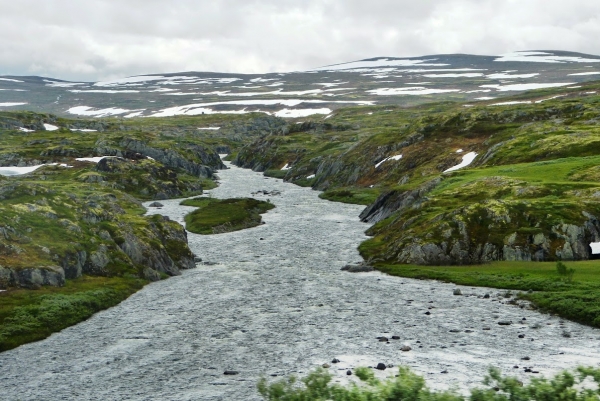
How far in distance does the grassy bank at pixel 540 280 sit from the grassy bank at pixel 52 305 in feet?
105

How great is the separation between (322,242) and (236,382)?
166ft

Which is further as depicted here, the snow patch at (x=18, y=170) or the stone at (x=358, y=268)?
the snow patch at (x=18, y=170)

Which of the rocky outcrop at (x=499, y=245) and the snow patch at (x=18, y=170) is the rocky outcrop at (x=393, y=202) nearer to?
→ the rocky outcrop at (x=499, y=245)

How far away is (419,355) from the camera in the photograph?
1470 inches

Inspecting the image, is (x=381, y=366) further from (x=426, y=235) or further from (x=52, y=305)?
(x=426, y=235)

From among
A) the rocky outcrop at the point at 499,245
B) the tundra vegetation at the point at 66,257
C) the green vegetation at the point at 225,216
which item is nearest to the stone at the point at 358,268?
the rocky outcrop at the point at 499,245

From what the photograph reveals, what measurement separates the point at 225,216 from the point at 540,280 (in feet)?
215

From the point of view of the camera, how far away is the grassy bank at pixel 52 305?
45.4m

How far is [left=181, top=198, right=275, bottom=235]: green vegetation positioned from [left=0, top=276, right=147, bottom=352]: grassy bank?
39258mm

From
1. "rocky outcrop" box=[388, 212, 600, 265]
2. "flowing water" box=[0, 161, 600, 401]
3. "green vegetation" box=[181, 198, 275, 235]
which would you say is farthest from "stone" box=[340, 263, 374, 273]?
"green vegetation" box=[181, 198, 275, 235]

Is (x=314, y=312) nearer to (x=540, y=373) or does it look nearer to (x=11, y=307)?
(x=540, y=373)

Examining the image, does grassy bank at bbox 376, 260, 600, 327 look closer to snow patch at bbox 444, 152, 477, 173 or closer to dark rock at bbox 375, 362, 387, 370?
dark rock at bbox 375, 362, 387, 370

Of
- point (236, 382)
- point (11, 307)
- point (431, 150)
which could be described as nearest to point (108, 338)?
point (11, 307)

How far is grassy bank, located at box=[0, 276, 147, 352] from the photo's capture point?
45406 mm
